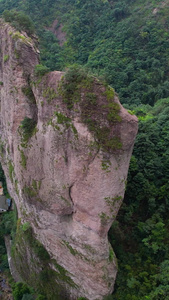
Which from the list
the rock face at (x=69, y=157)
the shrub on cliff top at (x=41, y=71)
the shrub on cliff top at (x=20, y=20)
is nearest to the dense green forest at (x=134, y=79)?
the shrub on cliff top at (x=20, y=20)

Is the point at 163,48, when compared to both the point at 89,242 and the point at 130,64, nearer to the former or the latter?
the point at 130,64

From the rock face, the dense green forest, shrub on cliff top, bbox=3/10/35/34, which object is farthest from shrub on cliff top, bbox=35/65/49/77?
shrub on cliff top, bbox=3/10/35/34

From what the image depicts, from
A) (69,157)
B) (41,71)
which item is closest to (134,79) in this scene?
(41,71)

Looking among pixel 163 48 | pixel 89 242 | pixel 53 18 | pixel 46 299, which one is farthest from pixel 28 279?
pixel 53 18

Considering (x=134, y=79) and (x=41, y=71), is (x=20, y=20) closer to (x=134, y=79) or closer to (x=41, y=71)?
(x=41, y=71)

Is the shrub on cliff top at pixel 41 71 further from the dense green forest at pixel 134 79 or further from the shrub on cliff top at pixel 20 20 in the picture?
the shrub on cliff top at pixel 20 20
